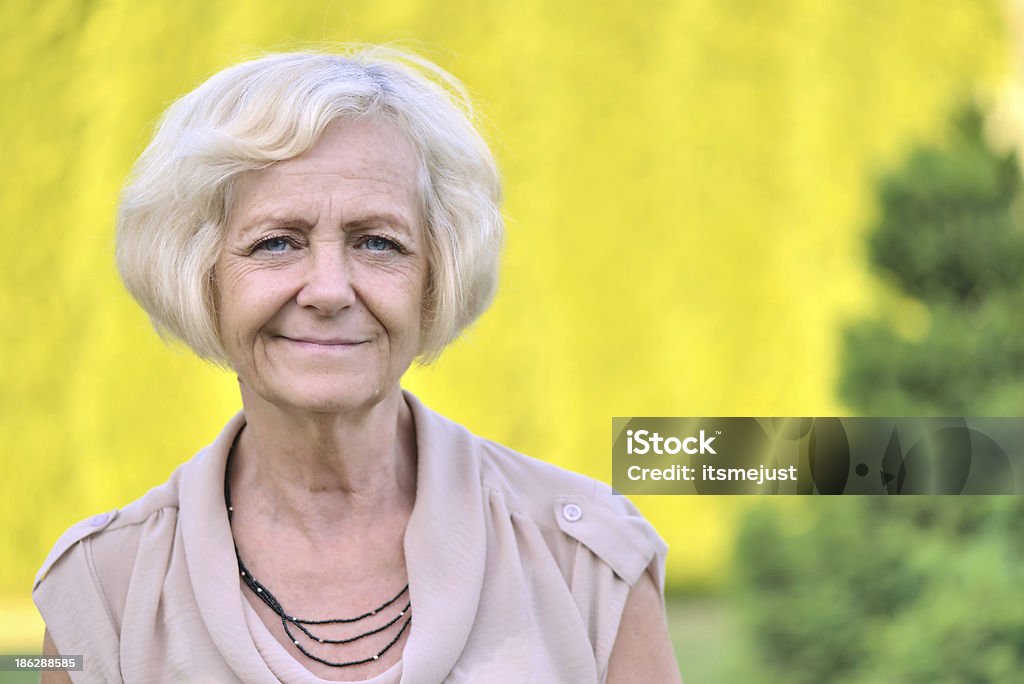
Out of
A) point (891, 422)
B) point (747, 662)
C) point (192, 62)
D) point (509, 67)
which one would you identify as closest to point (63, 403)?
point (192, 62)

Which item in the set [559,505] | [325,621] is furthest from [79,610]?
[559,505]

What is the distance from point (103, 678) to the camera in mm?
1666

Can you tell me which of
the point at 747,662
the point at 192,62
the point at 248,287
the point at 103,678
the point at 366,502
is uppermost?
the point at 192,62

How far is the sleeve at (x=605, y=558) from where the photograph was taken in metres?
1.74

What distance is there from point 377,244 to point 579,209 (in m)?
3.97

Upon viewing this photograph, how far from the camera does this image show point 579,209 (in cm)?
556

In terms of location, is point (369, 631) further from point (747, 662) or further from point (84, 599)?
point (747, 662)

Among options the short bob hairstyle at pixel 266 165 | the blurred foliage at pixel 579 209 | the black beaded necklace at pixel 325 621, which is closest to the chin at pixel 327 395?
the short bob hairstyle at pixel 266 165

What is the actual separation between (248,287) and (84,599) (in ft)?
1.60

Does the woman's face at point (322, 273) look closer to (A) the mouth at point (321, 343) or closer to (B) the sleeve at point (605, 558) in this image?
(A) the mouth at point (321, 343)

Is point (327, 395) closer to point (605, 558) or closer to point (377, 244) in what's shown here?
point (377, 244)

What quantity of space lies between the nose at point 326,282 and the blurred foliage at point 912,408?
317 cm

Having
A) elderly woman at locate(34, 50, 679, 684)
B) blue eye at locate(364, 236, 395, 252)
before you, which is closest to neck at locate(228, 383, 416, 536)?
elderly woman at locate(34, 50, 679, 684)

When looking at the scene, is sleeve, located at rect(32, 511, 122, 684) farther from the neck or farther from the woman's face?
the woman's face
